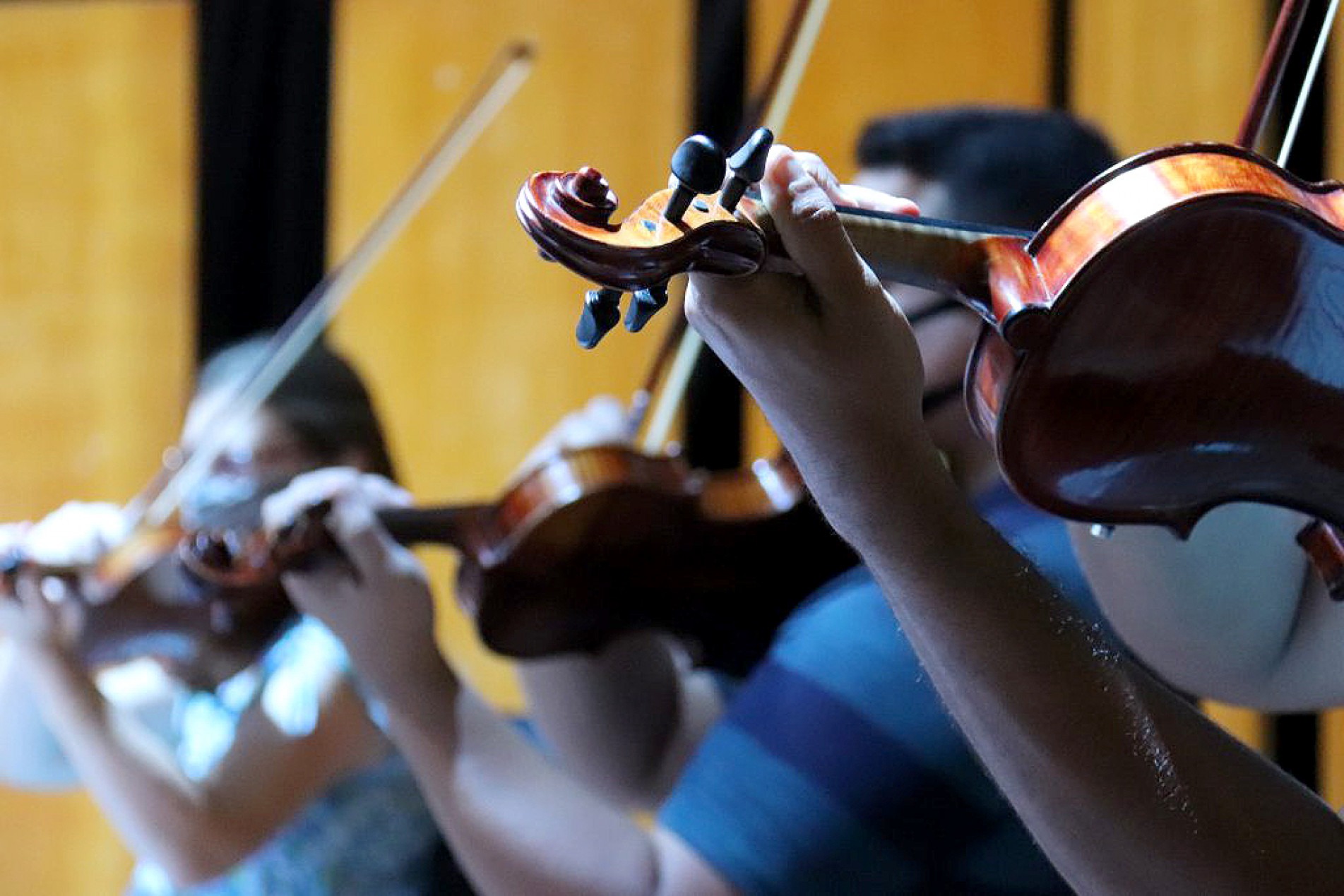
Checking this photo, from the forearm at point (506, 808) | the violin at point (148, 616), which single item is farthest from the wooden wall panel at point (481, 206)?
the forearm at point (506, 808)

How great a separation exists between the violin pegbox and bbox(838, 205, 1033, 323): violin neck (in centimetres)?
8

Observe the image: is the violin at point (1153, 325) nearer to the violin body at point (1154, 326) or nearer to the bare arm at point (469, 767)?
the violin body at point (1154, 326)

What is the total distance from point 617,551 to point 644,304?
749mm

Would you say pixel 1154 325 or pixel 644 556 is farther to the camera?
pixel 644 556

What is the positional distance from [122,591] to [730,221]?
1.16 metres

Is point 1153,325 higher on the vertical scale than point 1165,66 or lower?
higher

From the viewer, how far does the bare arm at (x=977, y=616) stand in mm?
546

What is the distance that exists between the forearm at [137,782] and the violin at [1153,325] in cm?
97

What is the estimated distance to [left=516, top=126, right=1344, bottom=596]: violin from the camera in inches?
23.1

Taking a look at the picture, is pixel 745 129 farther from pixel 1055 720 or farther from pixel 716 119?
pixel 1055 720

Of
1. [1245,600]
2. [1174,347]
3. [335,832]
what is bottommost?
[335,832]

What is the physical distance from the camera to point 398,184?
2.68 meters

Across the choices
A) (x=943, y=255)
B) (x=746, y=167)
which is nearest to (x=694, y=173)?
(x=746, y=167)

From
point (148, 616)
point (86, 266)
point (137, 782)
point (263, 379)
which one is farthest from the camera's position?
point (86, 266)
